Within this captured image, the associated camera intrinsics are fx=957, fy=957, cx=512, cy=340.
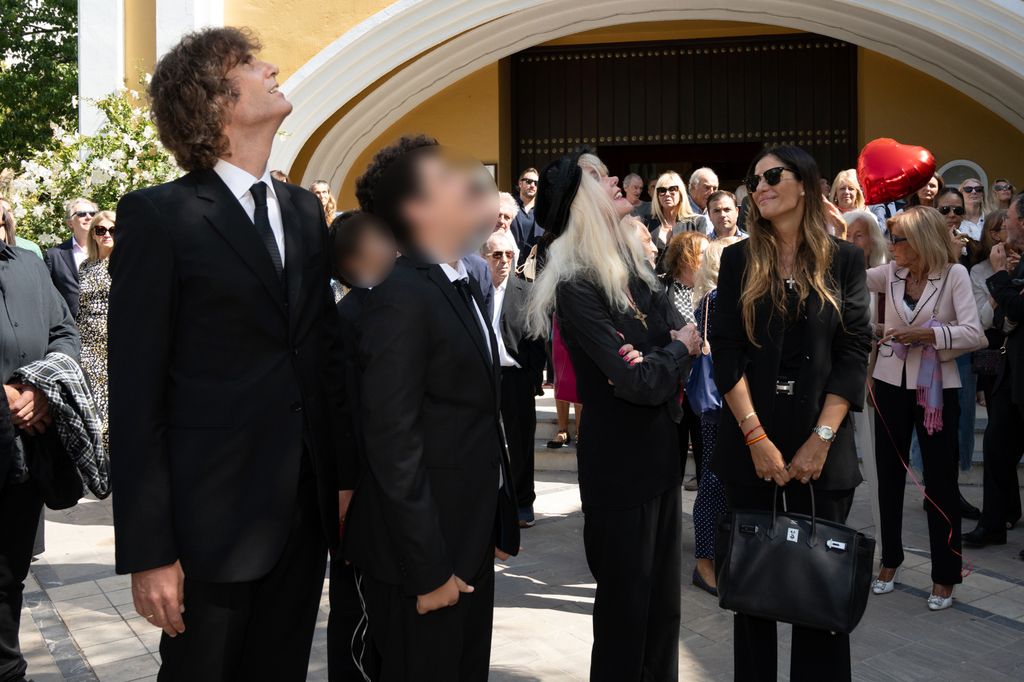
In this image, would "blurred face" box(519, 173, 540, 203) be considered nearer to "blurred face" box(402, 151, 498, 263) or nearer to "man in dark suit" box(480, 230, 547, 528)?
"man in dark suit" box(480, 230, 547, 528)

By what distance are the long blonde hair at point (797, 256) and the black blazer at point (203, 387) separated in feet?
5.27

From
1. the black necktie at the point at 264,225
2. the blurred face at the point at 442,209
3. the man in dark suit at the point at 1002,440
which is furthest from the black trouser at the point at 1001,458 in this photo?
the black necktie at the point at 264,225

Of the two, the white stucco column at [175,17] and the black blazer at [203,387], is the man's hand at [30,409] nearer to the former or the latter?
the black blazer at [203,387]

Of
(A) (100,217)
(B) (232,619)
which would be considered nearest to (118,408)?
(B) (232,619)

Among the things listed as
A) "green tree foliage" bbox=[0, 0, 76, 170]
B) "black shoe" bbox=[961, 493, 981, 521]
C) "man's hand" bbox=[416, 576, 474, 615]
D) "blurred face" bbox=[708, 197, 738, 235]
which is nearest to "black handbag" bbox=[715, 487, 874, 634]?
"man's hand" bbox=[416, 576, 474, 615]

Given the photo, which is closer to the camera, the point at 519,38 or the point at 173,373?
the point at 173,373

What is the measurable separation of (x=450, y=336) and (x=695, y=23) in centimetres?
1118

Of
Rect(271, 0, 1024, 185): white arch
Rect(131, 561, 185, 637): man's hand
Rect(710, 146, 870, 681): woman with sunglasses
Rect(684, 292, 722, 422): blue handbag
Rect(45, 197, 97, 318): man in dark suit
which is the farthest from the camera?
Rect(271, 0, 1024, 185): white arch

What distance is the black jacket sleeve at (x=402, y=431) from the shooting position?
7.13ft

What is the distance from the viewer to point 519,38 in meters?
11.4

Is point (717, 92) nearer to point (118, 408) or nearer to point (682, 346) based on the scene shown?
point (682, 346)

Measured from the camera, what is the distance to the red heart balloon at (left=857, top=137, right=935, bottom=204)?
7766 mm

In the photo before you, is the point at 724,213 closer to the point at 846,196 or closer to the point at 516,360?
the point at 846,196

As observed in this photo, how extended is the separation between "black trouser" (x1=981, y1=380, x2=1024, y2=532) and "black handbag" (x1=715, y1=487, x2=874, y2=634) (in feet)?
10.3
